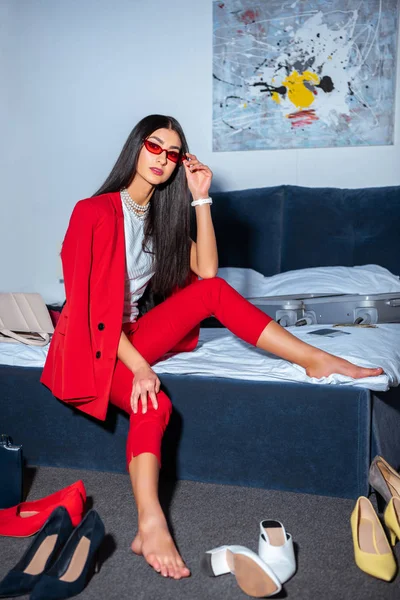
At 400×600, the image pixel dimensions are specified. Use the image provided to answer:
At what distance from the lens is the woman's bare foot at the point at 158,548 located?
1.43 meters

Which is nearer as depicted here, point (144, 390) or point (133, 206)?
point (144, 390)

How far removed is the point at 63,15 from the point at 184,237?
231cm

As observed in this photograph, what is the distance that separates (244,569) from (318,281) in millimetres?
1755

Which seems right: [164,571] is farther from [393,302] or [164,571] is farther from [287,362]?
[393,302]

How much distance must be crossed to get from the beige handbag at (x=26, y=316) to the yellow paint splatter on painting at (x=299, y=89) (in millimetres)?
1948

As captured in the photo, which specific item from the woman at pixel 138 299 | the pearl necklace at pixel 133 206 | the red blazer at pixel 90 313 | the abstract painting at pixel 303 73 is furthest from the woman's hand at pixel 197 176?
the abstract painting at pixel 303 73

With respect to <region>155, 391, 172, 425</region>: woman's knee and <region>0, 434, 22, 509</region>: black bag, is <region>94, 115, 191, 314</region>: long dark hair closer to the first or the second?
<region>155, 391, 172, 425</region>: woman's knee

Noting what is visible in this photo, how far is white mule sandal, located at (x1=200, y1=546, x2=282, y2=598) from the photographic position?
1.38 meters

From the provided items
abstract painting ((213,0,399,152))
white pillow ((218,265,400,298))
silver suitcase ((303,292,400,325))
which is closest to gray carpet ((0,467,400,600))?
silver suitcase ((303,292,400,325))

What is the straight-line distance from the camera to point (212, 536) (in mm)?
1671

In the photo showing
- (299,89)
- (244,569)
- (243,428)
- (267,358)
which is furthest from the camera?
(299,89)

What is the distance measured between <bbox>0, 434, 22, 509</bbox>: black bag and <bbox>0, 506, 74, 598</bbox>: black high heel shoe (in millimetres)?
339

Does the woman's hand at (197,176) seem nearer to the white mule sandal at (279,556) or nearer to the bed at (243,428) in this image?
the bed at (243,428)

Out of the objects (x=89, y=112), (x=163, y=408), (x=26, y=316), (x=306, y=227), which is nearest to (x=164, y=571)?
(x=163, y=408)
